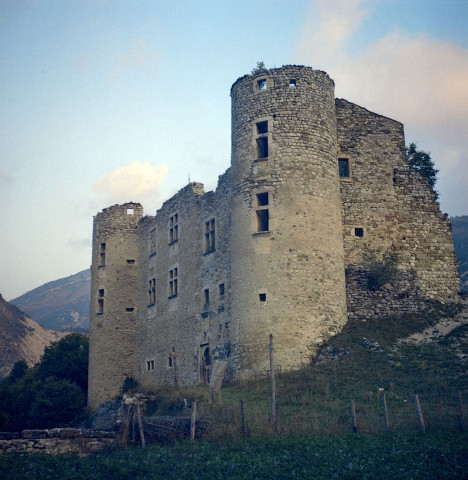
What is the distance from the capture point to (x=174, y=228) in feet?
111

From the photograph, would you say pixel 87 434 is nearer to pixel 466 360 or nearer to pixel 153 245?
pixel 466 360

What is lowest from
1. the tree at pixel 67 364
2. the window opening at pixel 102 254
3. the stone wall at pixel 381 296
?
the tree at pixel 67 364

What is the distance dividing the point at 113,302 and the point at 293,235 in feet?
53.6

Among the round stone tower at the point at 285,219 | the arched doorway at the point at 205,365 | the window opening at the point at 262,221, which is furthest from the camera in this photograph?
the arched doorway at the point at 205,365

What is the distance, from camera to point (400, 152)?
29.3 m

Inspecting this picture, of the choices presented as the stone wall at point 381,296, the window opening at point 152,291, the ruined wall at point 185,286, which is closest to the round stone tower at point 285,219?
the stone wall at point 381,296

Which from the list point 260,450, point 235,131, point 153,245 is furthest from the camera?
point 153,245

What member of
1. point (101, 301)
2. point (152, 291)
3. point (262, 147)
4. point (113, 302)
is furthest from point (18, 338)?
point (262, 147)

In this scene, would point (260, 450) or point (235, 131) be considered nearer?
point (260, 450)

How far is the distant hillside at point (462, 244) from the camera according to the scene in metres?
79.9

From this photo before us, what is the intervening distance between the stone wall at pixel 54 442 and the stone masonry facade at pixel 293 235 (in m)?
8.16

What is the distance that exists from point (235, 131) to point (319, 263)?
6869 mm

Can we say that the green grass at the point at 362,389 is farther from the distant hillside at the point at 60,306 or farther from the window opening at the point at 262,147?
the distant hillside at the point at 60,306

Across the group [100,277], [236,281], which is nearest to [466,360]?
[236,281]
